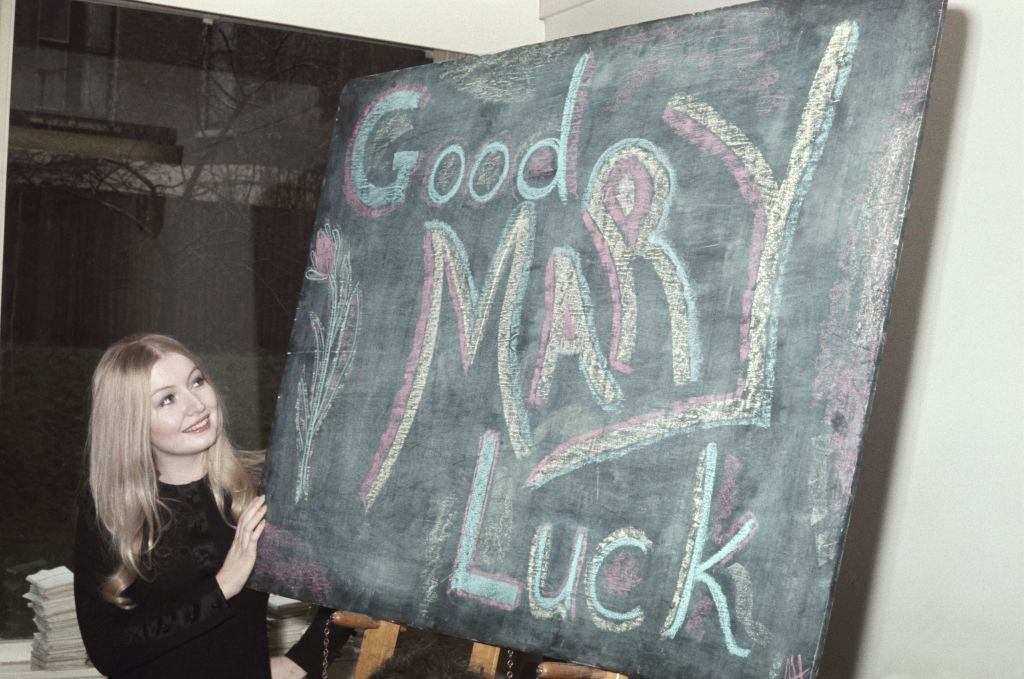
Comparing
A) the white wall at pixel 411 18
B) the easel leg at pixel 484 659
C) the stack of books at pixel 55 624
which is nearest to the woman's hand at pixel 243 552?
the easel leg at pixel 484 659

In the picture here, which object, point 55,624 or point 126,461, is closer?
point 126,461

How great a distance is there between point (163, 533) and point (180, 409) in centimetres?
21

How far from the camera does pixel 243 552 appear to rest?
1.89 metres

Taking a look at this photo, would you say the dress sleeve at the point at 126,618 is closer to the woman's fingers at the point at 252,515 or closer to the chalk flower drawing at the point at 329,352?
the woman's fingers at the point at 252,515

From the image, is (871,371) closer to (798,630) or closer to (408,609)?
(798,630)

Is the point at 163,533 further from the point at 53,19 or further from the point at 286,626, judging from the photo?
the point at 53,19

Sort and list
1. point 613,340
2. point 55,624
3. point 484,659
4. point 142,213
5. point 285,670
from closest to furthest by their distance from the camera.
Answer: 1. point 613,340
2. point 484,659
3. point 285,670
4. point 55,624
5. point 142,213

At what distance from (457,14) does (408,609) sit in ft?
5.67

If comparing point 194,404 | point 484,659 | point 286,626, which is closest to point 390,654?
point 484,659

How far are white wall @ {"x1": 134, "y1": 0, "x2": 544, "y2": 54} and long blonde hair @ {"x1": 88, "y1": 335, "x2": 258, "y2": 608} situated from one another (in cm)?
111

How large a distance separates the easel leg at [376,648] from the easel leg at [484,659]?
17 centimetres

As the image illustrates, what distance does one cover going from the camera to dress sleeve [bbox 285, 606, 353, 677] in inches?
80.1

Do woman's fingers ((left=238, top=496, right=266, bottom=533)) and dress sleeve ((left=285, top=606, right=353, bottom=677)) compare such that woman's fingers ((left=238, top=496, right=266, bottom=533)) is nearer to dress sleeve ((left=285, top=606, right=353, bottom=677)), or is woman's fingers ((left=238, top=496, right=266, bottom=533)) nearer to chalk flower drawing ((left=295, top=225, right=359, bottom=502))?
chalk flower drawing ((left=295, top=225, right=359, bottom=502))

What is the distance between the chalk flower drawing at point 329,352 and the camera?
6.10 feet
